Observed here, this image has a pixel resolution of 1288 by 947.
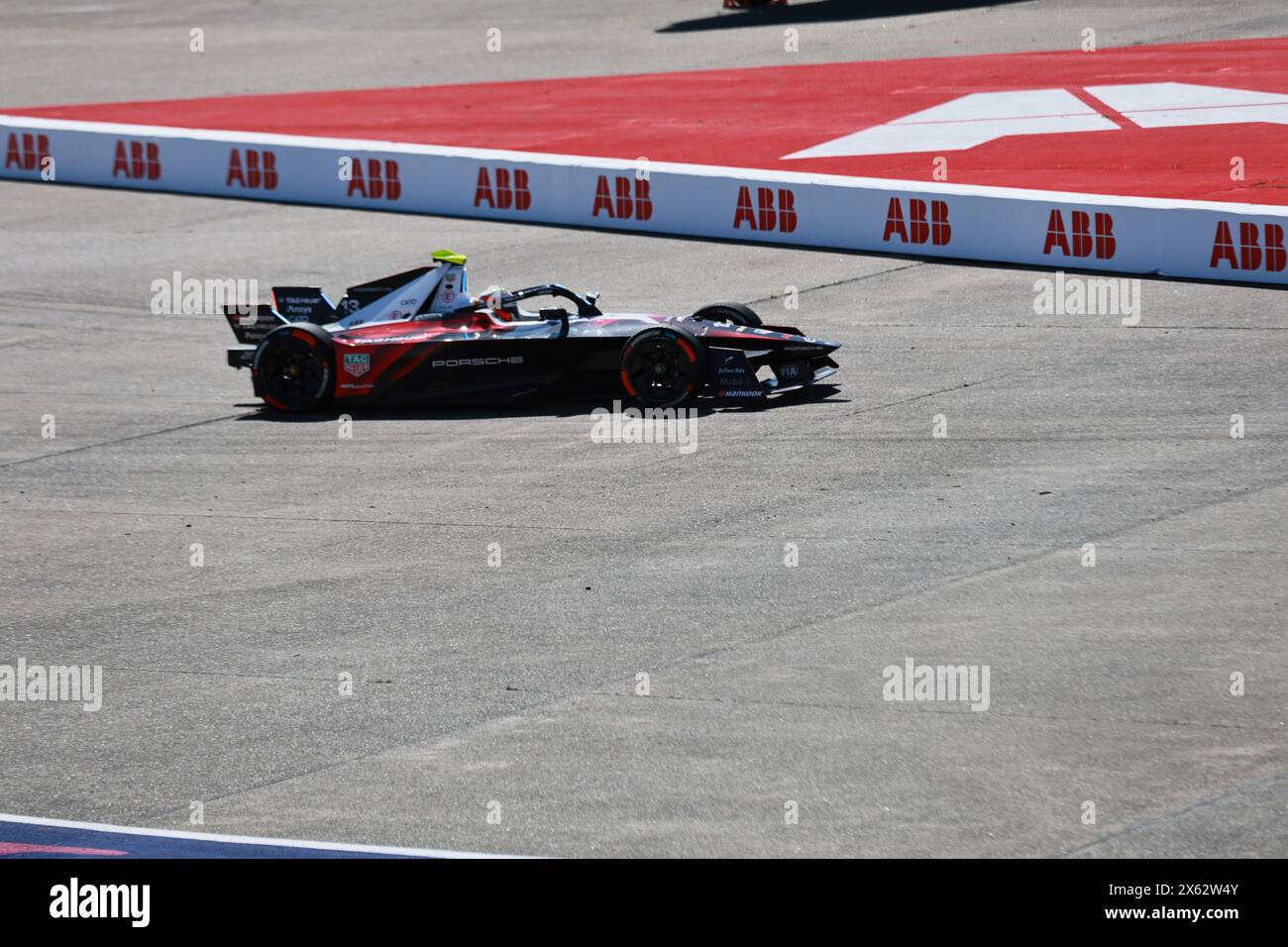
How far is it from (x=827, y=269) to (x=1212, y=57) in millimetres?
11617

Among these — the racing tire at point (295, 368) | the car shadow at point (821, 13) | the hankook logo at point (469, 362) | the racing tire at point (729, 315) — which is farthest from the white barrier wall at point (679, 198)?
the car shadow at point (821, 13)

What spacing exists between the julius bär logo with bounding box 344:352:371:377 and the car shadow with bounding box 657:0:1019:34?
22317 mm

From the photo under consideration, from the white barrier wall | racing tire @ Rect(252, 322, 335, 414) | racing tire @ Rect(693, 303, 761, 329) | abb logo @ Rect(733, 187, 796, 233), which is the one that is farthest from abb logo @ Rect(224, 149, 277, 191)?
racing tire @ Rect(693, 303, 761, 329)

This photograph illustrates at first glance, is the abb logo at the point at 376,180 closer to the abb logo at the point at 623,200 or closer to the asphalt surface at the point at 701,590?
the abb logo at the point at 623,200

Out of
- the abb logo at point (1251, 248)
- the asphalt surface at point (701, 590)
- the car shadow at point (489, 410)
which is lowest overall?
the asphalt surface at point (701, 590)

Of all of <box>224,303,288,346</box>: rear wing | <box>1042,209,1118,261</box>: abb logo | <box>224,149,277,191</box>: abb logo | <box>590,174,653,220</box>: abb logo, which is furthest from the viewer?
<box>224,149,277,191</box>: abb logo

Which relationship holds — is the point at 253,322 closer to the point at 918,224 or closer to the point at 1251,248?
the point at 918,224

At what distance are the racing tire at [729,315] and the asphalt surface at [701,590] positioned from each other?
39.9 inches

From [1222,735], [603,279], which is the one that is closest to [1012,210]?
[603,279]

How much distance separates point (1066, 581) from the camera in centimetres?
1002

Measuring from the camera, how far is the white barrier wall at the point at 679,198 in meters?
17.2

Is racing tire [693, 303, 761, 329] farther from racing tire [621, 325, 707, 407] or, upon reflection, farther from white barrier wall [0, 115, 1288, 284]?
white barrier wall [0, 115, 1288, 284]

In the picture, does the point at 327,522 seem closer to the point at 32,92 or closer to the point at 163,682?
the point at 163,682

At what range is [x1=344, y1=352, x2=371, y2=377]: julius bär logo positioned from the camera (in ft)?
48.3
